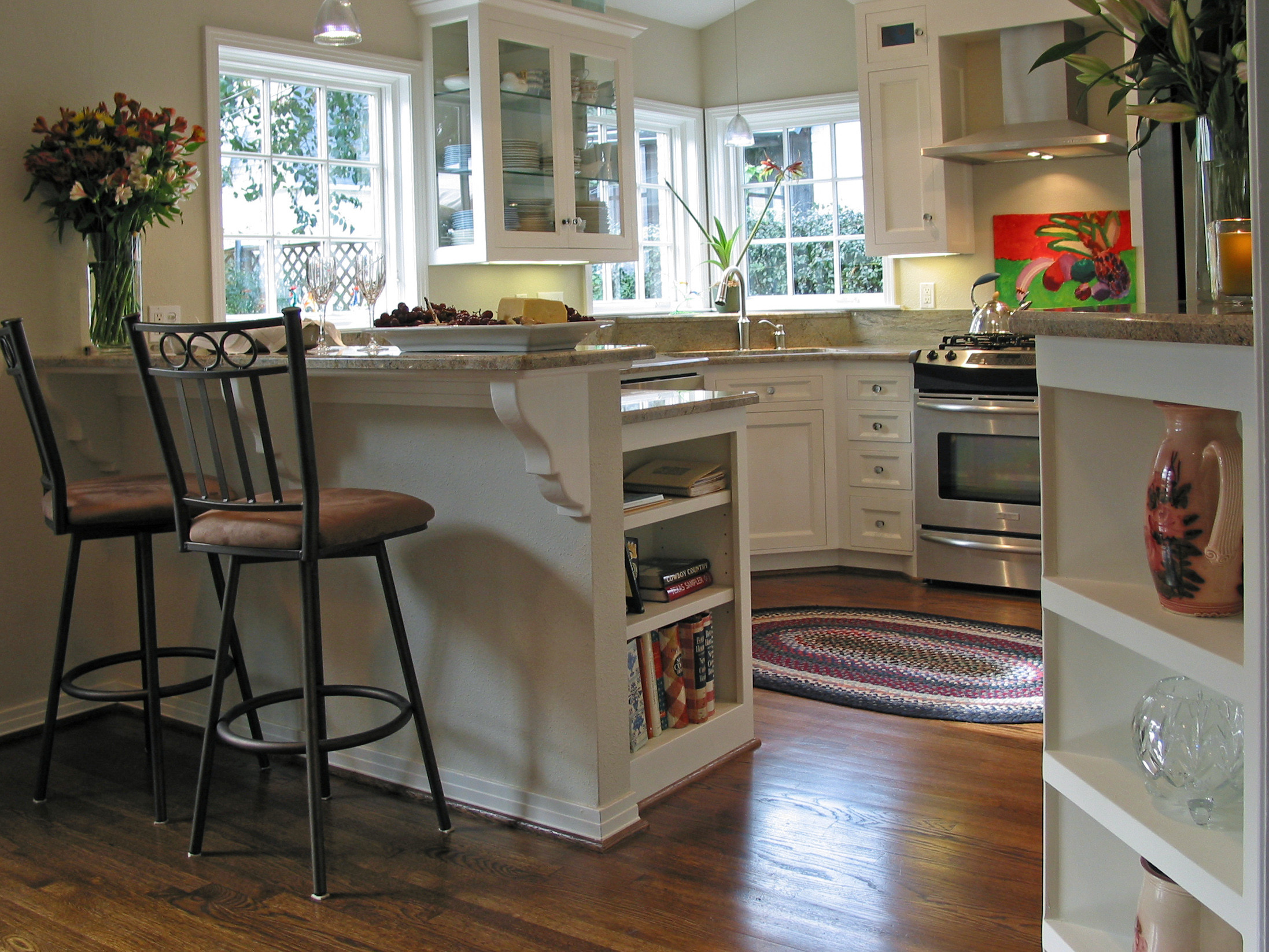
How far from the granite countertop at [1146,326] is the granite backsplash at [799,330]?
375 centimetres

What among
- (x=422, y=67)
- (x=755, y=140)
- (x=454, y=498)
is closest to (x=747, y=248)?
(x=755, y=140)

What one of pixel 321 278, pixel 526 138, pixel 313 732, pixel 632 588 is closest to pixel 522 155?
pixel 526 138

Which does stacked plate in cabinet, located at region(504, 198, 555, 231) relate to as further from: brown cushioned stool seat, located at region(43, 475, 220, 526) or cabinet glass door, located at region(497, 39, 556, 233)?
brown cushioned stool seat, located at region(43, 475, 220, 526)

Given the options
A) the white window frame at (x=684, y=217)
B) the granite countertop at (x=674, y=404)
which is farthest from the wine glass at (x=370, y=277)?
the white window frame at (x=684, y=217)

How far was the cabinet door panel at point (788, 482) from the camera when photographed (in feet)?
16.3

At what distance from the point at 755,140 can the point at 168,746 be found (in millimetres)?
4084

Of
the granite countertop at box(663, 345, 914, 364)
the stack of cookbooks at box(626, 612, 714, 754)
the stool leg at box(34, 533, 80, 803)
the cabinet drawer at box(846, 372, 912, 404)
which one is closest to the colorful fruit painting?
the granite countertop at box(663, 345, 914, 364)

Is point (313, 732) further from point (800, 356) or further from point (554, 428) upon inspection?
point (800, 356)

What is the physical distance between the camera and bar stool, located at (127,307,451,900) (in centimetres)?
219

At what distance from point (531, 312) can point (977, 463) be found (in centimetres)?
266

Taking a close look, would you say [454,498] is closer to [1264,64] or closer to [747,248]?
[1264,64]

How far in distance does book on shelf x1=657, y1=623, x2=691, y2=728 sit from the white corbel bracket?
1.82 feet

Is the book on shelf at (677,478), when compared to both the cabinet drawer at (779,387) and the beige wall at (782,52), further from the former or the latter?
the beige wall at (782,52)

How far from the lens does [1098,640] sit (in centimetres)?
168
